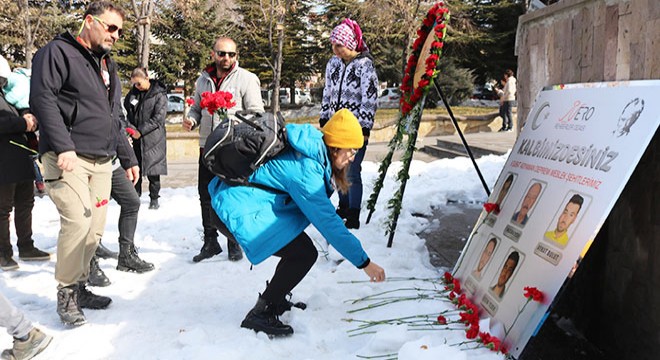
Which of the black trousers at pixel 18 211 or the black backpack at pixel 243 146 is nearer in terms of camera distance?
the black backpack at pixel 243 146

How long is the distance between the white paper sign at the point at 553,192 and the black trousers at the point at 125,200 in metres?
2.57

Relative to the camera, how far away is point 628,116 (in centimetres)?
240

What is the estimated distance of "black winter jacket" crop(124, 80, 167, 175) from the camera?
22.2 feet

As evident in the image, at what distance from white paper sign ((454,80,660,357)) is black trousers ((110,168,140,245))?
8.43ft

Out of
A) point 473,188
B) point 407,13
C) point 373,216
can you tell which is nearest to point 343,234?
point 373,216

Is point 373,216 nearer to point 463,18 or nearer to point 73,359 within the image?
point 73,359

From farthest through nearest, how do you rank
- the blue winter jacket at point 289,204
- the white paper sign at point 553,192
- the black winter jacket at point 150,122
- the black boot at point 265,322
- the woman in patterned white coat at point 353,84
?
1. the black winter jacket at point 150,122
2. the woman in patterned white coat at point 353,84
3. the black boot at point 265,322
4. the blue winter jacket at point 289,204
5. the white paper sign at point 553,192

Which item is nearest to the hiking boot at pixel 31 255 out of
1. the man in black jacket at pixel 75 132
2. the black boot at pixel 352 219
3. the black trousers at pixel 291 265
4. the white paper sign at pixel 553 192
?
the man in black jacket at pixel 75 132

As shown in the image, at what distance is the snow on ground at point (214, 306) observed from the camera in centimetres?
287

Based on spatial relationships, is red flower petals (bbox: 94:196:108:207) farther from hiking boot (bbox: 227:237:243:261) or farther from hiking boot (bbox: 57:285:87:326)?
hiking boot (bbox: 227:237:243:261)

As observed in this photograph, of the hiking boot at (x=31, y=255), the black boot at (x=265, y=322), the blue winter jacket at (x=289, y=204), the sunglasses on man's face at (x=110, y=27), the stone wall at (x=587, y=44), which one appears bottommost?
the hiking boot at (x=31, y=255)

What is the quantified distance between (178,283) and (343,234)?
184cm

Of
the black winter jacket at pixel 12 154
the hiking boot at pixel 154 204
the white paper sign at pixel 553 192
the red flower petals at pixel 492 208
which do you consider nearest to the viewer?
the white paper sign at pixel 553 192

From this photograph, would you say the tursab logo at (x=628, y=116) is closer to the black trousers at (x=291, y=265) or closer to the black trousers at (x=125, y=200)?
the black trousers at (x=291, y=265)
